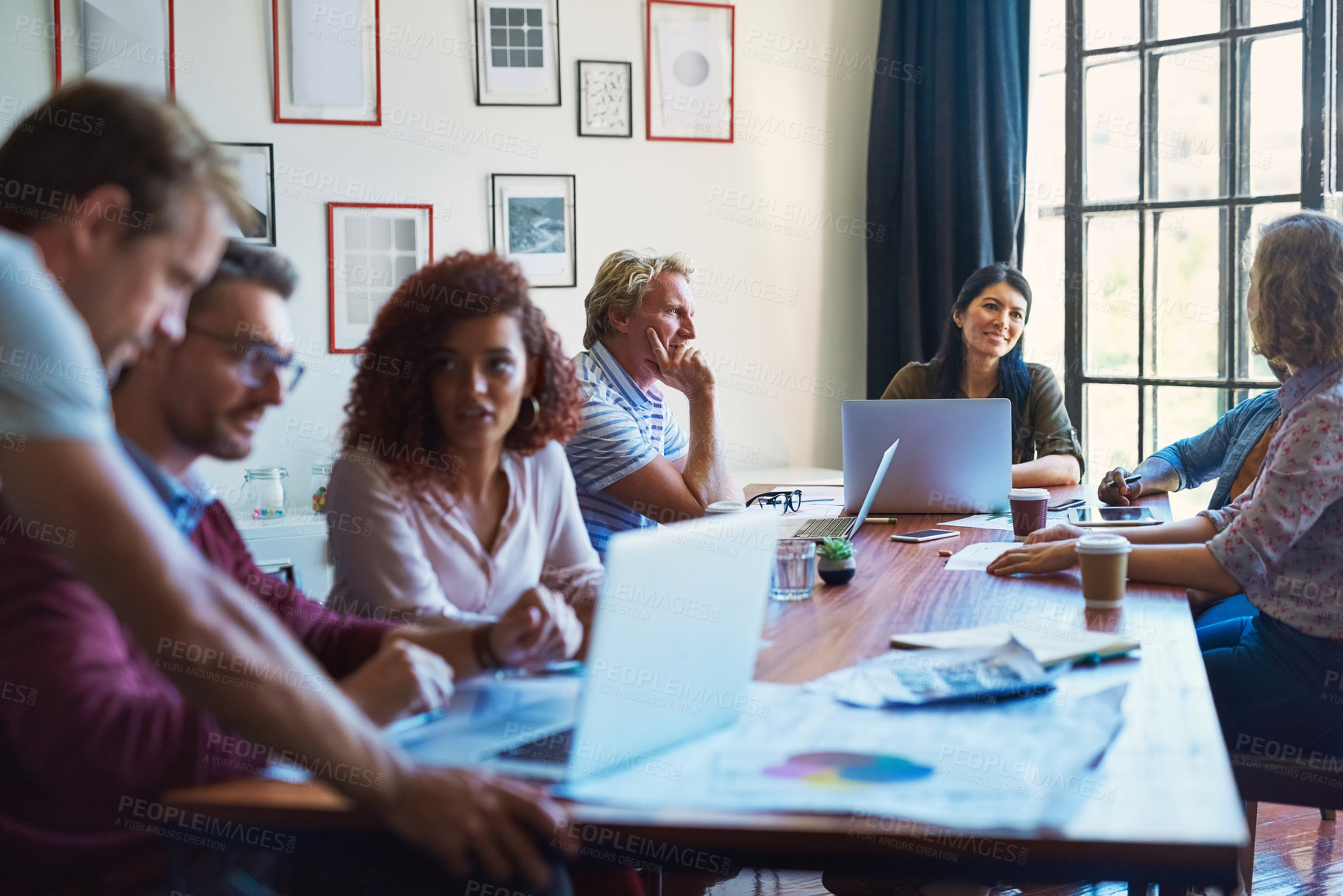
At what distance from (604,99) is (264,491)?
1.68 meters

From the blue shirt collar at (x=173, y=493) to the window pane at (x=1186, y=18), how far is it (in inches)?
135

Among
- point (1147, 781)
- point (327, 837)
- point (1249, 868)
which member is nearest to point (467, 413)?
point (327, 837)


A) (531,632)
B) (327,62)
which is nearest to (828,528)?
(531,632)

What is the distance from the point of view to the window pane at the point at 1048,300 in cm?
402

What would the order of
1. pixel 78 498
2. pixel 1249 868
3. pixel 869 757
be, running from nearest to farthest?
pixel 78 498 → pixel 869 757 → pixel 1249 868

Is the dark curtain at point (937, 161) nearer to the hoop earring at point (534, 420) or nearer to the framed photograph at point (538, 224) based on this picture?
the framed photograph at point (538, 224)

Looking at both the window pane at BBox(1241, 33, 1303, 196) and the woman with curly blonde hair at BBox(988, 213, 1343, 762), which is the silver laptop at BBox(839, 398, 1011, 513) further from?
the window pane at BBox(1241, 33, 1303, 196)

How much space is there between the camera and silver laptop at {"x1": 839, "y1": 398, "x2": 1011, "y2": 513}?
7.99ft

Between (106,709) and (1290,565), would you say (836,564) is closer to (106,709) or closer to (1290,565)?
(1290,565)

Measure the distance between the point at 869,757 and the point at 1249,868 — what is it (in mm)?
1488

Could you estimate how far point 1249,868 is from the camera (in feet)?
7.05

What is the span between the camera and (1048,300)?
403 centimetres

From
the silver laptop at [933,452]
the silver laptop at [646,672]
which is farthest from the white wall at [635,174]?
the silver laptop at [646,672]

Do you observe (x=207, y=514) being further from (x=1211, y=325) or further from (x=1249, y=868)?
(x=1211, y=325)
